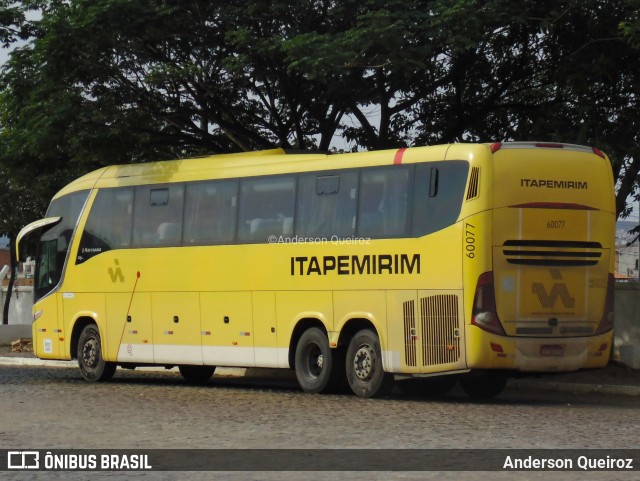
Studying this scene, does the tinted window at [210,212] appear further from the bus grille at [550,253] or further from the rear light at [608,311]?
the rear light at [608,311]

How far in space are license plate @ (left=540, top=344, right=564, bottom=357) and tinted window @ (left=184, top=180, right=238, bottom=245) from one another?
5799 millimetres

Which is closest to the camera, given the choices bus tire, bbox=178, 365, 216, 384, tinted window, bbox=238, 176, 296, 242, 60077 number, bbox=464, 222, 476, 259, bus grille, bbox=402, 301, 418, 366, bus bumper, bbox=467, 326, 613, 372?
bus bumper, bbox=467, 326, 613, 372

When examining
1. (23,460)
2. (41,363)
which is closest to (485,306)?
(23,460)

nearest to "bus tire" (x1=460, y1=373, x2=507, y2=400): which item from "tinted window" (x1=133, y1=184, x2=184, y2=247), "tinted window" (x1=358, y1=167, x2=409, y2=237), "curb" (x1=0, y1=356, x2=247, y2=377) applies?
"tinted window" (x1=358, y1=167, x2=409, y2=237)

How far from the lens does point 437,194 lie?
715 inches

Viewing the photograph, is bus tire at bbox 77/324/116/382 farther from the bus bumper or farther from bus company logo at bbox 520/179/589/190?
bus company logo at bbox 520/179/589/190

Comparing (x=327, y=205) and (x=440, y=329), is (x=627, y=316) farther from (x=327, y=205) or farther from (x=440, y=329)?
(x=440, y=329)

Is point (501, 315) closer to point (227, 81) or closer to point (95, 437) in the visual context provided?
point (95, 437)

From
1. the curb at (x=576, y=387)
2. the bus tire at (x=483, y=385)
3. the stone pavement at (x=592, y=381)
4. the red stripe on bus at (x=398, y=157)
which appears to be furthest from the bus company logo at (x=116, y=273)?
the curb at (x=576, y=387)

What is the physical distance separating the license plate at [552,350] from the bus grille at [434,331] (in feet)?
3.75

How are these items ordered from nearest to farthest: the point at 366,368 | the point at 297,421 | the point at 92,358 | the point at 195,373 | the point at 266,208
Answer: the point at 297,421
the point at 366,368
the point at 266,208
the point at 92,358
the point at 195,373

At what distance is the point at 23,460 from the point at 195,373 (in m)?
13.0

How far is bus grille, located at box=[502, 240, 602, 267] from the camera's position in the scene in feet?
58.4

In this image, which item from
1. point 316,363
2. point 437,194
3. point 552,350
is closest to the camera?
point 552,350
